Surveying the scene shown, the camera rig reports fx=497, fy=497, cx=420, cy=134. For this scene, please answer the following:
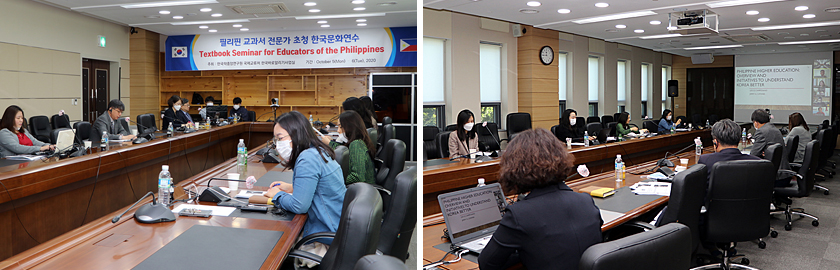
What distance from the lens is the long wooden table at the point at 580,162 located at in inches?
122

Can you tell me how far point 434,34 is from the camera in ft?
20.8

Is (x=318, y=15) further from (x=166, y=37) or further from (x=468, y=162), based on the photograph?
(x=468, y=162)

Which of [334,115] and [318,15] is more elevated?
[318,15]

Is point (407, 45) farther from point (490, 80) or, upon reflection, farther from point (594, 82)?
point (594, 82)

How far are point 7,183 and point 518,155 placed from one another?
9.33ft

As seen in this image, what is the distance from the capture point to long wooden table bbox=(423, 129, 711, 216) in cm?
310

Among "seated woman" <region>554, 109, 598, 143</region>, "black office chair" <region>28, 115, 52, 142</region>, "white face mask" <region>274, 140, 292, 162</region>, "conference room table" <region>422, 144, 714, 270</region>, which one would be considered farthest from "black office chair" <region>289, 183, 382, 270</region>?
"seated woman" <region>554, 109, 598, 143</region>

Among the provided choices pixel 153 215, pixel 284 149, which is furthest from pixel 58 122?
pixel 153 215

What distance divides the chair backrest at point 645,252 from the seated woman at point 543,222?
0.32 metres

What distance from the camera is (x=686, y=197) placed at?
2.26 metres

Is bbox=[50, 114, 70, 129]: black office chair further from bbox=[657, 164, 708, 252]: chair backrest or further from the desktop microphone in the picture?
bbox=[657, 164, 708, 252]: chair backrest

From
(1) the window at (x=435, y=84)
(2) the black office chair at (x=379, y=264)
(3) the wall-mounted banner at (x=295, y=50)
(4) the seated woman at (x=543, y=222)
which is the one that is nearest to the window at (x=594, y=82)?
(3) the wall-mounted banner at (x=295, y=50)

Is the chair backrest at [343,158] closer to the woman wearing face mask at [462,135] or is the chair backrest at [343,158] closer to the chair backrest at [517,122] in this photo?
the woman wearing face mask at [462,135]

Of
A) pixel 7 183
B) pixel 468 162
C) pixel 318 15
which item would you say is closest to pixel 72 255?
pixel 7 183
